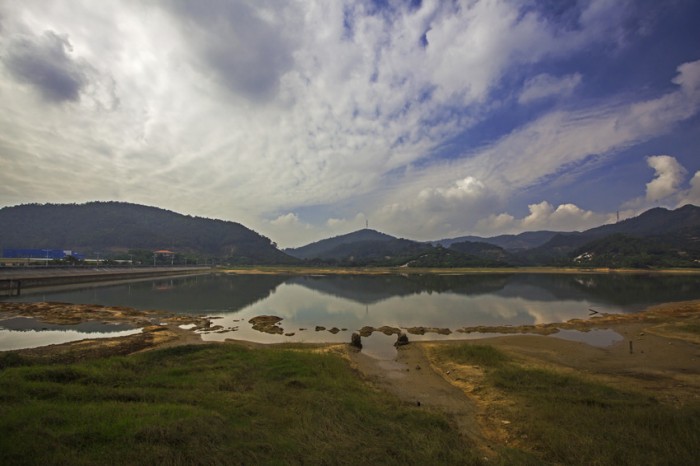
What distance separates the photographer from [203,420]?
7.44 metres

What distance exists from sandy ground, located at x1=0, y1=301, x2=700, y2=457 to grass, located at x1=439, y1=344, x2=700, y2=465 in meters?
0.85

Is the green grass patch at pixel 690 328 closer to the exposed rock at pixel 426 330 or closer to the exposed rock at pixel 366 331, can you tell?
the exposed rock at pixel 426 330

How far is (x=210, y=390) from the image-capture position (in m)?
10.5

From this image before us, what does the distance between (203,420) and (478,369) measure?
1287 cm

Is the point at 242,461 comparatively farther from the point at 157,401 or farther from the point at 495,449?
the point at 495,449

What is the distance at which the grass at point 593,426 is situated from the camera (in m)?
7.05

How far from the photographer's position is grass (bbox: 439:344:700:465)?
278 inches

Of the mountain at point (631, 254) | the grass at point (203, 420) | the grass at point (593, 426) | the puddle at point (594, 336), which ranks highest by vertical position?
the mountain at point (631, 254)

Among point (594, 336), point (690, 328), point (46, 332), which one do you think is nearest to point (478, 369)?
point (594, 336)

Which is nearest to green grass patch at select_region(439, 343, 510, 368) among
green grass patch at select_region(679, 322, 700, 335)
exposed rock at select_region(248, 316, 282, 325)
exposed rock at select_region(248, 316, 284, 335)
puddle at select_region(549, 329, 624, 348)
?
puddle at select_region(549, 329, 624, 348)

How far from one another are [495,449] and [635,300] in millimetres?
51527

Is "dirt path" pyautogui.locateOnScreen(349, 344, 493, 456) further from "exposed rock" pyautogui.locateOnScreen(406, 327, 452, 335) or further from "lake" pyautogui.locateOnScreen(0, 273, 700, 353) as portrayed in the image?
"exposed rock" pyautogui.locateOnScreen(406, 327, 452, 335)

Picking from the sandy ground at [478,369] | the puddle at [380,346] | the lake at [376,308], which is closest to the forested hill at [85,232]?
the lake at [376,308]

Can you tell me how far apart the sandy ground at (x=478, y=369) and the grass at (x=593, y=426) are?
2.79 ft
